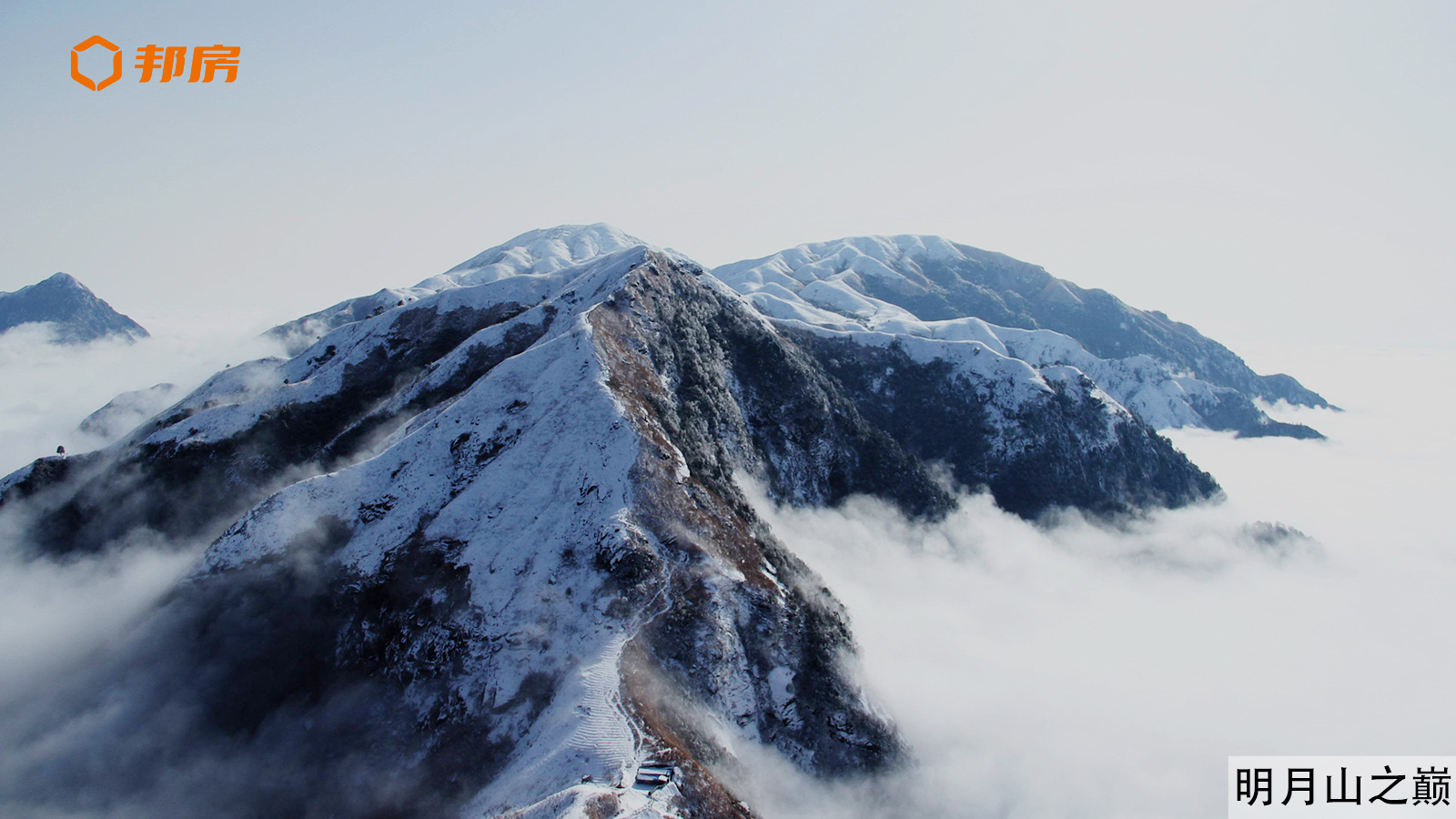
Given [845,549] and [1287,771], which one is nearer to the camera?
[1287,771]

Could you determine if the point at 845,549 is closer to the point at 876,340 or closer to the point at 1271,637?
the point at 876,340

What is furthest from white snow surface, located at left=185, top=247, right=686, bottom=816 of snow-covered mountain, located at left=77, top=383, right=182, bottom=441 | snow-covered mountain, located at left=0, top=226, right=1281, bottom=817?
snow-covered mountain, located at left=77, top=383, right=182, bottom=441

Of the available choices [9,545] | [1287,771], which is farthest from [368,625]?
[1287,771]

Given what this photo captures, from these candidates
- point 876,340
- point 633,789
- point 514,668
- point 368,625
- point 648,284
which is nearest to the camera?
point 633,789

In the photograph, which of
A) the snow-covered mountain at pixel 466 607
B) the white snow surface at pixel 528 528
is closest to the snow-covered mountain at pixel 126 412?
the snow-covered mountain at pixel 466 607

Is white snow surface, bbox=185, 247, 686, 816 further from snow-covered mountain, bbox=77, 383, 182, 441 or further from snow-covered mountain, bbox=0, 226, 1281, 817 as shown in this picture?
snow-covered mountain, bbox=77, 383, 182, 441

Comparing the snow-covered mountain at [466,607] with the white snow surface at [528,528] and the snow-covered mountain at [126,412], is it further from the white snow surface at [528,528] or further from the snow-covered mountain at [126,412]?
the snow-covered mountain at [126,412]

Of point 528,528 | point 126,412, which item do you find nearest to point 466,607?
point 528,528

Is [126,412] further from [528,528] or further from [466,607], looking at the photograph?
[466,607]

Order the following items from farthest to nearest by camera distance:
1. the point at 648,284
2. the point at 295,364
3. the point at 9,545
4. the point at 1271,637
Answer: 1. the point at 1271,637
2. the point at 295,364
3. the point at 648,284
4. the point at 9,545
